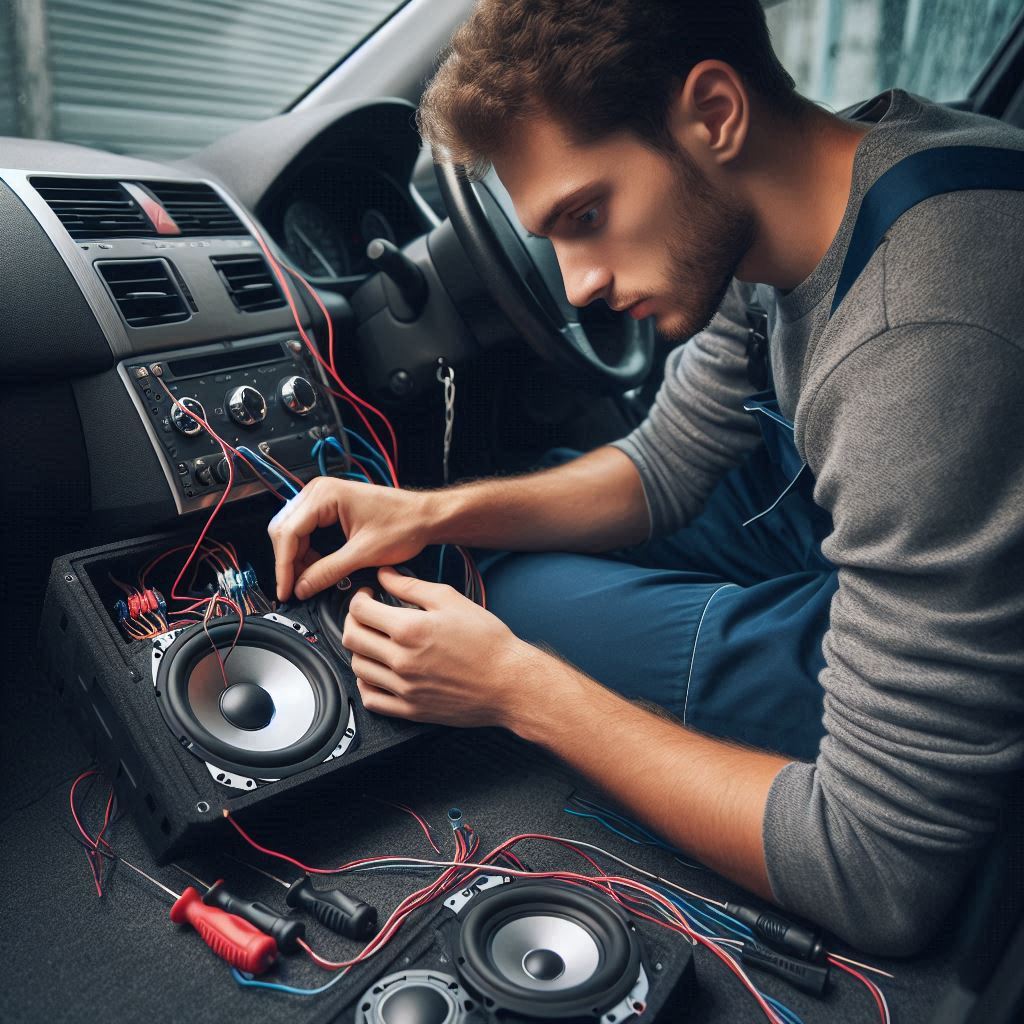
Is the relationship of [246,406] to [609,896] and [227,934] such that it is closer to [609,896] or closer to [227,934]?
[227,934]

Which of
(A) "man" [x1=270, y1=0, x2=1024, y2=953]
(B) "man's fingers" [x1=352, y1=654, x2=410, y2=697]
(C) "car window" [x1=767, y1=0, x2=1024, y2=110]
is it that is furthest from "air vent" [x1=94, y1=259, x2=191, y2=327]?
(C) "car window" [x1=767, y1=0, x2=1024, y2=110]

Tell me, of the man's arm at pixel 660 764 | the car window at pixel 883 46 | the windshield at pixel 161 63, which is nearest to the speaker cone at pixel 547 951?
the man's arm at pixel 660 764

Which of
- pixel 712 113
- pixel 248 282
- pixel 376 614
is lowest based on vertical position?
pixel 376 614

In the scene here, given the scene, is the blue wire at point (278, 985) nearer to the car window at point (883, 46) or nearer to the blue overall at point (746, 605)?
the blue overall at point (746, 605)

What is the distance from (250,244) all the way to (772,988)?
1339 millimetres

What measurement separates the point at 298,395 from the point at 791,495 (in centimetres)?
78

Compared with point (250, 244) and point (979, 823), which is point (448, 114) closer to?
point (250, 244)

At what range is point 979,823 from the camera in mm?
869

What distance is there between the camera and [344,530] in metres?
1.28

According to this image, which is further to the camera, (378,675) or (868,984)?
(378,675)

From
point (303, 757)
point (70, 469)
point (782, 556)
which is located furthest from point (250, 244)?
point (782, 556)

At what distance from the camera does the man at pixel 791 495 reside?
0.83 m

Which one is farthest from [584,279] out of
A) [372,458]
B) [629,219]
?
[372,458]

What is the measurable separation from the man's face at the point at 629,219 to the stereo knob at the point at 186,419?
0.57 meters
